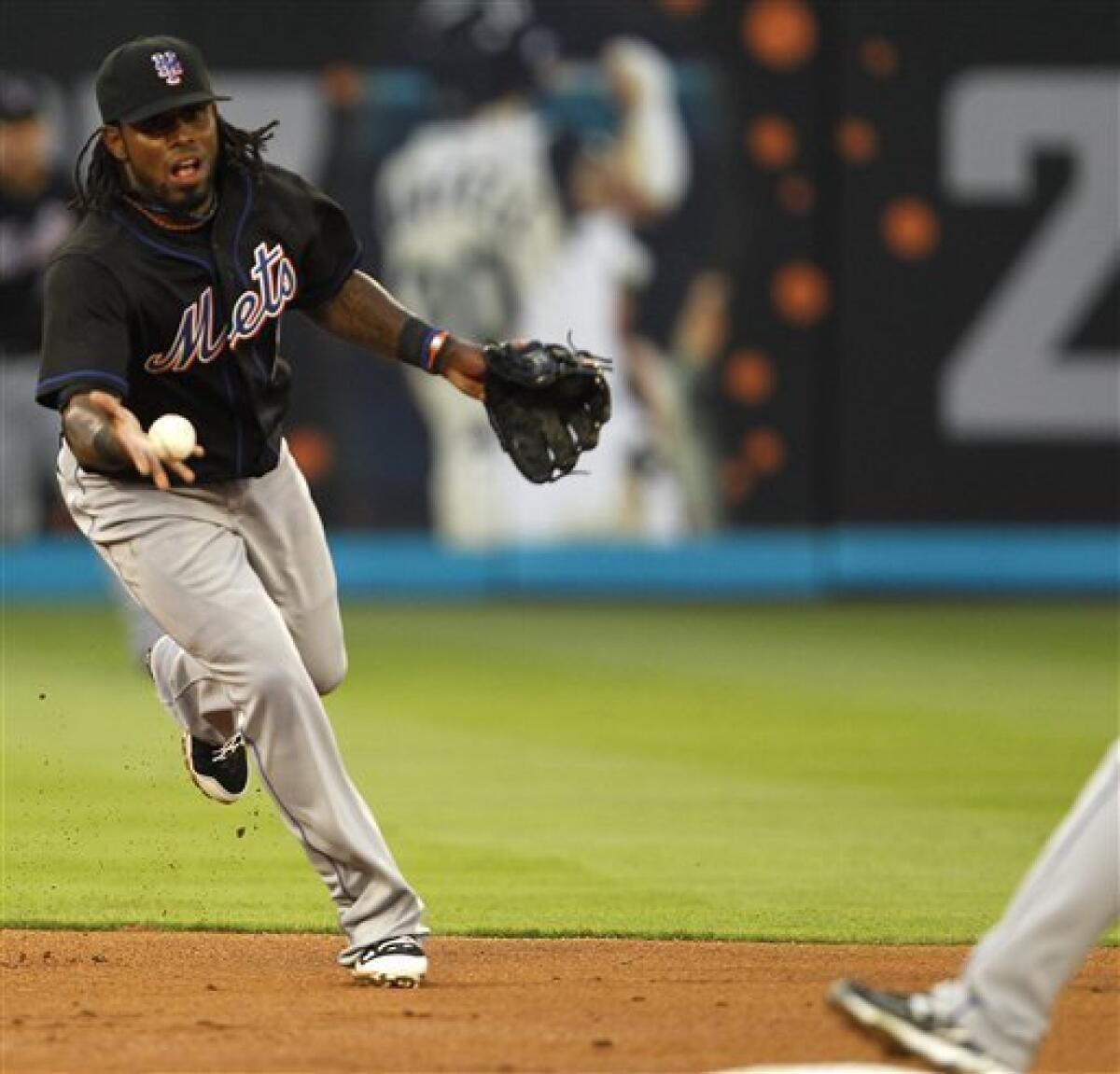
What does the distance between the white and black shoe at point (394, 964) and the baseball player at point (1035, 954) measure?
4.71 ft

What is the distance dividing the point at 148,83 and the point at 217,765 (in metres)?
1.86

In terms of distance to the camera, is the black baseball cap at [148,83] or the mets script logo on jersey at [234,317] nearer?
the black baseball cap at [148,83]

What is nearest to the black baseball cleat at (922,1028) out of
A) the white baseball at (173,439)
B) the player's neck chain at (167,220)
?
the white baseball at (173,439)

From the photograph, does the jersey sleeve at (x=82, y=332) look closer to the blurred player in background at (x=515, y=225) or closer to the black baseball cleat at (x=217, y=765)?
the black baseball cleat at (x=217, y=765)

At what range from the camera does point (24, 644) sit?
13.8 meters

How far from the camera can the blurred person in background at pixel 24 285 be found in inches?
607

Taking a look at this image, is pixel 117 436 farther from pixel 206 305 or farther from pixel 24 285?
pixel 24 285

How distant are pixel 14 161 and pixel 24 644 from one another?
317 cm

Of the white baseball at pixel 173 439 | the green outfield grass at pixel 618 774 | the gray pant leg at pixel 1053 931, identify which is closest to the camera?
the gray pant leg at pixel 1053 931

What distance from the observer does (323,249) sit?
6.57m

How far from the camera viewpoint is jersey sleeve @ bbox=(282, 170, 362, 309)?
21.4 ft

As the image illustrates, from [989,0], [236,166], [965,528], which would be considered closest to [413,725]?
[236,166]

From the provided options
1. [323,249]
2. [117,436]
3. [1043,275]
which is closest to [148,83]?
[323,249]

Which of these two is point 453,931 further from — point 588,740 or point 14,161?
point 14,161
